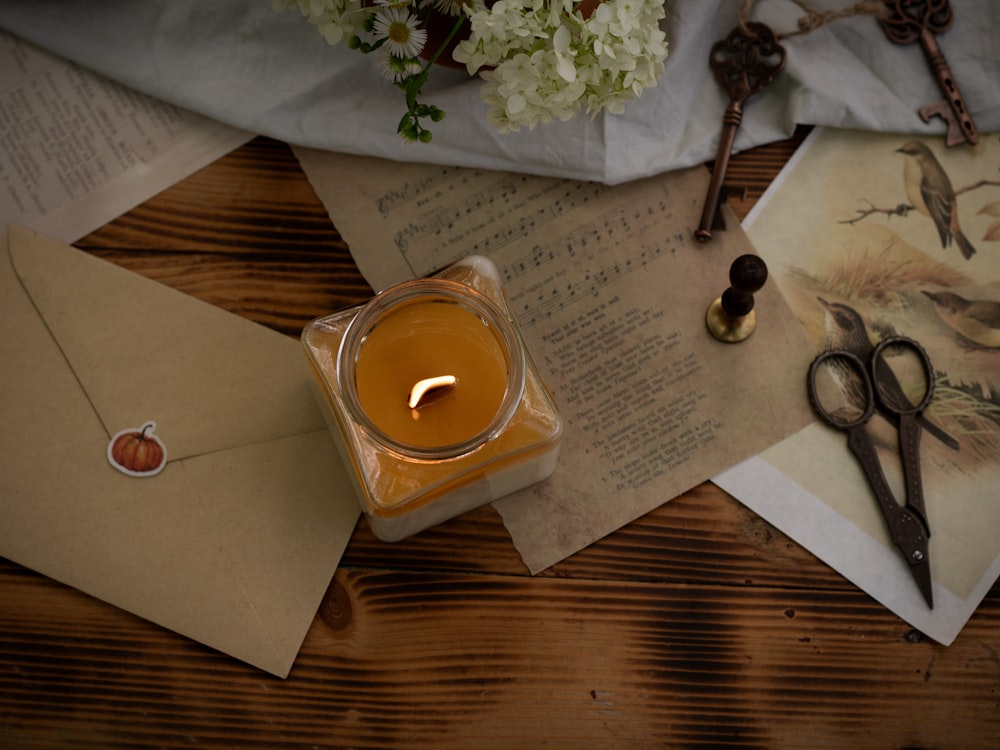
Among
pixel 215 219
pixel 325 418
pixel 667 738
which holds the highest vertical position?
pixel 215 219

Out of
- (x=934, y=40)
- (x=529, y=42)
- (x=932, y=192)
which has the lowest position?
(x=932, y=192)

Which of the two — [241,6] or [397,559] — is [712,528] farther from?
[241,6]

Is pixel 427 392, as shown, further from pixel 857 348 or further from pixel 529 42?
pixel 857 348

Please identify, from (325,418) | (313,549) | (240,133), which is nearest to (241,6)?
(240,133)

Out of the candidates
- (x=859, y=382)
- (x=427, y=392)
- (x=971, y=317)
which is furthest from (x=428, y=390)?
(x=971, y=317)

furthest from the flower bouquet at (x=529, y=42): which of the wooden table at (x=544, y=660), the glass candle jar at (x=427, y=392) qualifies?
the wooden table at (x=544, y=660)

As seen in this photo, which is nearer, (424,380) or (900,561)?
(424,380)
